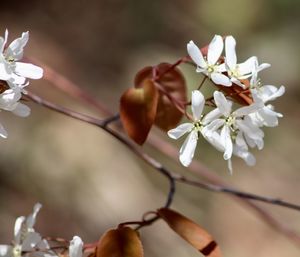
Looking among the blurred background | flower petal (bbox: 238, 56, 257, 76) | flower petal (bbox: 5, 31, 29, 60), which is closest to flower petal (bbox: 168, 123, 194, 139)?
flower petal (bbox: 238, 56, 257, 76)

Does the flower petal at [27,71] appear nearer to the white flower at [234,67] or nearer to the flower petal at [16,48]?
the flower petal at [16,48]

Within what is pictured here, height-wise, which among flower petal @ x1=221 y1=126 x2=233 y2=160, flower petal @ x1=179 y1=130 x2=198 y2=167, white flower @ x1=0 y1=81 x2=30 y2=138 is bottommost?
white flower @ x1=0 y1=81 x2=30 y2=138

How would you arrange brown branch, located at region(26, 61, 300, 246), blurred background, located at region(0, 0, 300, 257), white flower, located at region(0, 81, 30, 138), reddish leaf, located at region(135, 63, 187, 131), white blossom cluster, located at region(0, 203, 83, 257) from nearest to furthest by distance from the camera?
1. white flower, located at region(0, 81, 30, 138)
2. white blossom cluster, located at region(0, 203, 83, 257)
3. reddish leaf, located at region(135, 63, 187, 131)
4. brown branch, located at region(26, 61, 300, 246)
5. blurred background, located at region(0, 0, 300, 257)

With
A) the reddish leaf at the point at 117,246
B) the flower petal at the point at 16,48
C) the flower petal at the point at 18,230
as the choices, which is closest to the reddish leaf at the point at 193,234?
the reddish leaf at the point at 117,246

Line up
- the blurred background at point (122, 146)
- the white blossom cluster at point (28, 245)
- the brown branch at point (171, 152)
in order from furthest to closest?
1. the blurred background at point (122, 146)
2. the brown branch at point (171, 152)
3. the white blossom cluster at point (28, 245)

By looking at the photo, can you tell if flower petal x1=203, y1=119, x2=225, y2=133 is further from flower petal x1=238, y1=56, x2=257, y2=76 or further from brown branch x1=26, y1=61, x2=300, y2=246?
brown branch x1=26, y1=61, x2=300, y2=246

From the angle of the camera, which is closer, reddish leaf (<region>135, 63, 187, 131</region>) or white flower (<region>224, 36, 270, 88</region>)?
→ white flower (<region>224, 36, 270, 88</region>)

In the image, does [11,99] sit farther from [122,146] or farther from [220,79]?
[122,146]
